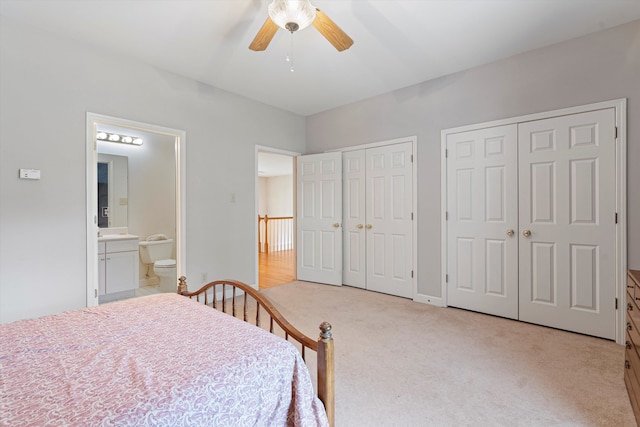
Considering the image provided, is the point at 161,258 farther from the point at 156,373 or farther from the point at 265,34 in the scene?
the point at 156,373

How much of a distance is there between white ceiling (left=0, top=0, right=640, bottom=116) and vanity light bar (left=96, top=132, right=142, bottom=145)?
162 centimetres

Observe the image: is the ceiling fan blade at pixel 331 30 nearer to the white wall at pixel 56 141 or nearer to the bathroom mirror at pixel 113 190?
the white wall at pixel 56 141

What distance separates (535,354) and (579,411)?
0.66 m

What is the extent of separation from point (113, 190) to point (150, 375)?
412 cm

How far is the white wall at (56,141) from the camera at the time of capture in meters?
2.34

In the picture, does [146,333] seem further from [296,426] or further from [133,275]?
[133,275]

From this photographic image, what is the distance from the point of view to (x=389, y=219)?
3.89 m

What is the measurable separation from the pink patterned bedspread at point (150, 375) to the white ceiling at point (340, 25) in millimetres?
2218

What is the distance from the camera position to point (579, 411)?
5.48ft

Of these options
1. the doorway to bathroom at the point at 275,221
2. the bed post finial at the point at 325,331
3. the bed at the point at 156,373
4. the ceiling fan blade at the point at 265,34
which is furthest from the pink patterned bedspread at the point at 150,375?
the doorway to bathroom at the point at 275,221

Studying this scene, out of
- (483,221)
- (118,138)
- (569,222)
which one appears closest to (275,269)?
(118,138)

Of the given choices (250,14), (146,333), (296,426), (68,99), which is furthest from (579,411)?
(68,99)

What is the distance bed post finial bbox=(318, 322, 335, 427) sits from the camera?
124cm

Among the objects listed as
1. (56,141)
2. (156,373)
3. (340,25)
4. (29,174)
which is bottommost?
(156,373)
